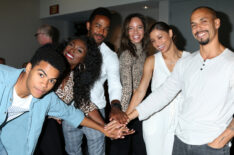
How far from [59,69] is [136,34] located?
110 cm

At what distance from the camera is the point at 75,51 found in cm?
190

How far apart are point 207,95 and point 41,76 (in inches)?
43.3

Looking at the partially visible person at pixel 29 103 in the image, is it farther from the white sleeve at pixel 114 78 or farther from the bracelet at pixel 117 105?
the white sleeve at pixel 114 78

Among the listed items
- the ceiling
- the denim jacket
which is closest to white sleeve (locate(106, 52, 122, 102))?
the denim jacket

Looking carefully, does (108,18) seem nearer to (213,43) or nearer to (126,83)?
(126,83)

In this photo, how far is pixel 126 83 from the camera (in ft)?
7.09

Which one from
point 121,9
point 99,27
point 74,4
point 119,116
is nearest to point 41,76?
point 119,116

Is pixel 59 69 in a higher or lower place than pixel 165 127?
higher

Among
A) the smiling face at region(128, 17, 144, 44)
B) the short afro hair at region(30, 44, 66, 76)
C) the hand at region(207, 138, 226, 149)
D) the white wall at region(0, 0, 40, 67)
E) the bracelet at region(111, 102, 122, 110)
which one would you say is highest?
the white wall at region(0, 0, 40, 67)

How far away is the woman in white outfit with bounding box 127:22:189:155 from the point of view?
6.34ft

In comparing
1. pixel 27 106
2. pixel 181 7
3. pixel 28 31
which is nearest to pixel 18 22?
pixel 28 31

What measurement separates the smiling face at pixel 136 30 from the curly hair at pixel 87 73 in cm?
43

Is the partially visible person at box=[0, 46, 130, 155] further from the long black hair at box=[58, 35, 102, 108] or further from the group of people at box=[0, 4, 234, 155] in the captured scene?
the long black hair at box=[58, 35, 102, 108]

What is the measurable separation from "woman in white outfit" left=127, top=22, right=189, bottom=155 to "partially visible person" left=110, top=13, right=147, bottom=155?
5.2 inches
